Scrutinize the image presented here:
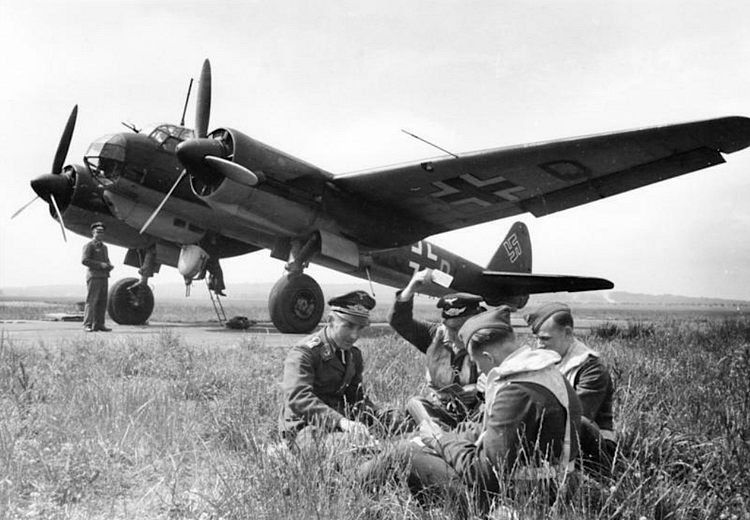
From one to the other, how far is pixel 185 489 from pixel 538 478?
177 cm

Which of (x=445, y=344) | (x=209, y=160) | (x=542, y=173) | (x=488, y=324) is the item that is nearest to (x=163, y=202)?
(x=209, y=160)

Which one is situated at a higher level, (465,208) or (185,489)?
(465,208)

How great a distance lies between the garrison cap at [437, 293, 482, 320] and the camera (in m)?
4.93

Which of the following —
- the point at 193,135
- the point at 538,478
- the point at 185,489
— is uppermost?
the point at 193,135

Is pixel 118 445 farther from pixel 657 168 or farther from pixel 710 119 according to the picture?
pixel 657 168

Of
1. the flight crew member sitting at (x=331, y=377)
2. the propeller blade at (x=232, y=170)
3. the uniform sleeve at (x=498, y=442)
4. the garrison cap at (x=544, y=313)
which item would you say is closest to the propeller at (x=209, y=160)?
the propeller blade at (x=232, y=170)

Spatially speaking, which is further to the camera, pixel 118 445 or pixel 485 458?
pixel 118 445

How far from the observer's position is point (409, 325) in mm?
5391

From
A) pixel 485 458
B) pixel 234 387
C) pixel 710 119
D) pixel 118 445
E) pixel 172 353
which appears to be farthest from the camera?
pixel 710 119

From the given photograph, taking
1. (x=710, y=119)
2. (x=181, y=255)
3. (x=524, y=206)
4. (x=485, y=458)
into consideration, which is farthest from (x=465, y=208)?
(x=485, y=458)

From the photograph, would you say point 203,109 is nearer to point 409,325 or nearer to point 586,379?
point 409,325

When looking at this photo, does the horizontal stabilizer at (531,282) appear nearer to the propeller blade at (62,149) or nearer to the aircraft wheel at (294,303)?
the aircraft wheel at (294,303)

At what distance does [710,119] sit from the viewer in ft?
24.9

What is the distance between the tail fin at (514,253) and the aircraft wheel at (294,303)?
554 centimetres
